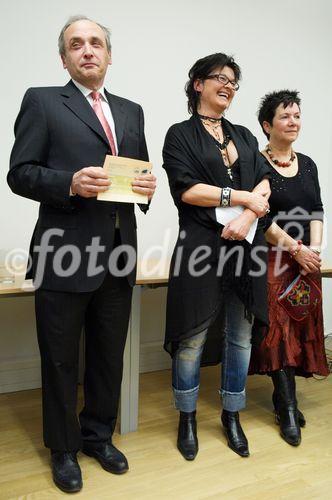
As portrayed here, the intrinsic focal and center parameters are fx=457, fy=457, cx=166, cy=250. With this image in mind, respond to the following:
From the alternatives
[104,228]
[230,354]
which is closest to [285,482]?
[230,354]

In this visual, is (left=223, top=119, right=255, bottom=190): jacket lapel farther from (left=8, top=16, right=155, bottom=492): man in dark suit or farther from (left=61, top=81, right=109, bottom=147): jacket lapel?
(left=61, top=81, right=109, bottom=147): jacket lapel

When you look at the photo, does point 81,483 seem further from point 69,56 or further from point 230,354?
point 69,56

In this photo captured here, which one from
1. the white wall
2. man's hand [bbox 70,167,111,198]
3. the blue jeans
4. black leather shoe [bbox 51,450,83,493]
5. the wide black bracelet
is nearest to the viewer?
man's hand [bbox 70,167,111,198]

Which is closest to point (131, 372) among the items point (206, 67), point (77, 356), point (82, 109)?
point (77, 356)

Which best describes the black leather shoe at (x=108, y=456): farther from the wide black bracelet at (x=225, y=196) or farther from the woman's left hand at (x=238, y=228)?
the wide black bracelet at (x=225, y=196)

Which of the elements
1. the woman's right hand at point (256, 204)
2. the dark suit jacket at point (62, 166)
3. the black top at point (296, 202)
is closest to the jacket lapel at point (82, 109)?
the dark suit jacket at point (62, 166)

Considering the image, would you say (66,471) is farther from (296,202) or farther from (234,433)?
(296,202)

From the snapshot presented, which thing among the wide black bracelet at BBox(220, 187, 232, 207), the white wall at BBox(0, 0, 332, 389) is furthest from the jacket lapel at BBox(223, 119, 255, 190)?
Answer: the white wall at BBox(0, 0, 332, 389)

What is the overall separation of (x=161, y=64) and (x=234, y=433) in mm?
2138

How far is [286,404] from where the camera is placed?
215 cm

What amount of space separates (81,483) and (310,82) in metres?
3.14

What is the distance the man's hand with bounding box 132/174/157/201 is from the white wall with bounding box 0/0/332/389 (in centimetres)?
120

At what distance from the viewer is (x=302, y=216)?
215 cm

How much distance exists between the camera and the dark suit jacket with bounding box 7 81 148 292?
1.51 m
